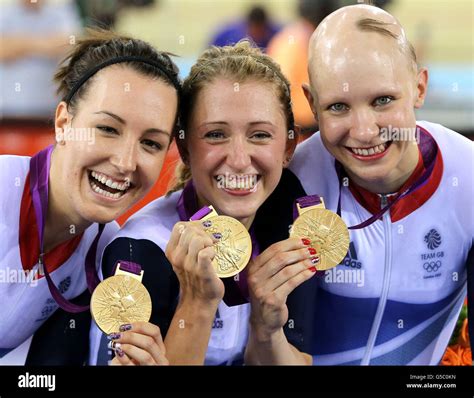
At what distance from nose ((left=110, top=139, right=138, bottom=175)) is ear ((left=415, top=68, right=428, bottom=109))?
89 cm

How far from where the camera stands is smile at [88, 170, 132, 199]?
269 cm

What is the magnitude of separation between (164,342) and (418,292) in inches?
32.6

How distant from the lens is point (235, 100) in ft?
8.89

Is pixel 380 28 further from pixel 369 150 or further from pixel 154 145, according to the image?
pixel 154 145

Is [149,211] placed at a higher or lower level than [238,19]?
lower

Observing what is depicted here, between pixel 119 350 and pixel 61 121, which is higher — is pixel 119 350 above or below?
below

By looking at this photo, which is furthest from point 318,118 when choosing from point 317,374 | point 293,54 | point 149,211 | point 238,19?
point 317,374

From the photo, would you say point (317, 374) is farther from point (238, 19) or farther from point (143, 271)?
point (238, 19)

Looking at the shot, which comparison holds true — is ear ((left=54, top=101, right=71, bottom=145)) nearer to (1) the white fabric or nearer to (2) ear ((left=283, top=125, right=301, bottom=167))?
(1) the white fabric

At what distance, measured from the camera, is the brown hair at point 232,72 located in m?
2.71

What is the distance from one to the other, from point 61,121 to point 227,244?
24.7 inches

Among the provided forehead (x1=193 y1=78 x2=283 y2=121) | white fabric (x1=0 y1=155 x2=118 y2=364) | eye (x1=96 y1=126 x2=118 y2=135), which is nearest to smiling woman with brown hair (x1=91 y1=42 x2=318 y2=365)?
forehead (x1=193 y1=78 x2=283 y2=121)

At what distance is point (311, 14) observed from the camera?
2803 mm

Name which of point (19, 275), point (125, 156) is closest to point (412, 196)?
point (125, 156)
